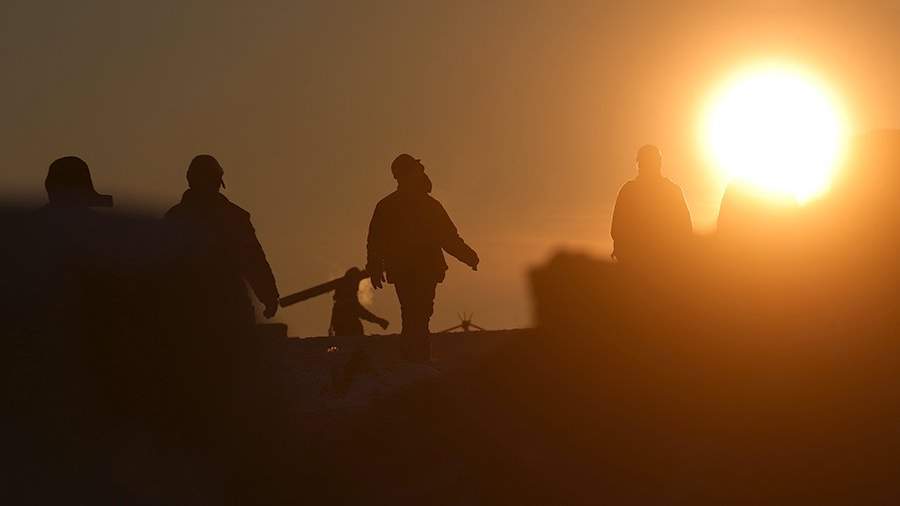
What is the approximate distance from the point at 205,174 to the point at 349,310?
48.0 ft

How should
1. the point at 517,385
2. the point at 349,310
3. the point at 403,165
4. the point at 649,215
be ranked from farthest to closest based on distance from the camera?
the point at 349,310 < the point at 649,215 < the point at 403,165 < the point at 517,385

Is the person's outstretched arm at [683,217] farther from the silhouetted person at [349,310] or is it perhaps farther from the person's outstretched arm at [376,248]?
the silhouetted person at [349,310]

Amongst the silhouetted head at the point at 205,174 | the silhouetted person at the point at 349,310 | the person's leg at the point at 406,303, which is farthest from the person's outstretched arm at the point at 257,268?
the silhouetted person at the point at 349,310

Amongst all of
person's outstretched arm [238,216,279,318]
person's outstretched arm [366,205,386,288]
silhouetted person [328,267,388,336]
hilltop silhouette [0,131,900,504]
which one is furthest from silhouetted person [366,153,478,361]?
silhouetted person [328,267,388,336]

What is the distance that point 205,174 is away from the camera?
1269 centimetres

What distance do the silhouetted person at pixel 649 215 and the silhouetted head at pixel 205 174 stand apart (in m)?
4.68

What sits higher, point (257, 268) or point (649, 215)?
point (649, 215)

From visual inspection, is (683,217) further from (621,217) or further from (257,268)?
(257,268)

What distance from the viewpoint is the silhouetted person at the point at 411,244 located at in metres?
15.4

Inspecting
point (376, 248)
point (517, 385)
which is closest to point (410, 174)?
point (376, 248)

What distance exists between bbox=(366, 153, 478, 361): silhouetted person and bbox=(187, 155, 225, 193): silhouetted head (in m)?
2.79

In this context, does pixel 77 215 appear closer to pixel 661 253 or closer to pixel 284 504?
pixel 284 504

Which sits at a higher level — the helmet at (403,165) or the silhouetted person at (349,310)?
the silhouetted person at (349,310)

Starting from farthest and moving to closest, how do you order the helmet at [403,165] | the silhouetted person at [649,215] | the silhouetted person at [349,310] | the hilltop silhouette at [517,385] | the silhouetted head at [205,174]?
the silhouetted person at [349,310]
the silhouetted person at [649,215]
the helmet at [403,165]
the silhouetted head at [205,174]
the hilltop silhouette at [517,385]
